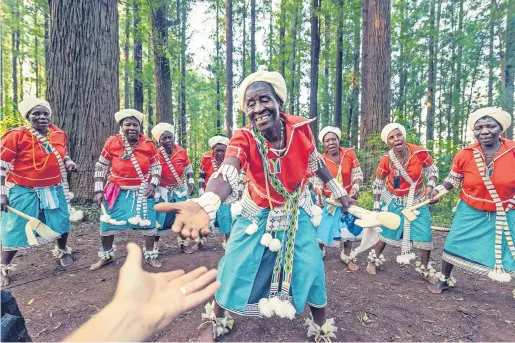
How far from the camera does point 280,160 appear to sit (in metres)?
2.44

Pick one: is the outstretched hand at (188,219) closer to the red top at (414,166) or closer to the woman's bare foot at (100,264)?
the woman's bare foot at (100,264)

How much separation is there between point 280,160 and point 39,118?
346 centimetres

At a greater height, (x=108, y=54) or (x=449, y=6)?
(x=449, y=6)

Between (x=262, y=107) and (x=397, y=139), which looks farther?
(x=397, y=139)

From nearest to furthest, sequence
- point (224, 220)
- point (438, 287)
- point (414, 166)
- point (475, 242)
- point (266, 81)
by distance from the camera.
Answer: point (266, 81) → point (475, 242) → point (438, 287) → point (414, 166) → point (224, 220)

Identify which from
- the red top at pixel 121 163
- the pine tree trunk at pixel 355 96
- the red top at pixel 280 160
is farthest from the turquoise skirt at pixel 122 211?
the pine tree trunk at pixel 355 96

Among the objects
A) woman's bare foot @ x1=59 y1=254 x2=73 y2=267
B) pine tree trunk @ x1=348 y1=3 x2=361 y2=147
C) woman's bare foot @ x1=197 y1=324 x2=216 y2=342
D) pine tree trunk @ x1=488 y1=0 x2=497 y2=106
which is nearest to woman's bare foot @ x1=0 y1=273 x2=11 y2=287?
woman's bare foot @ x1=59 y1=254 x2=73 y2=267

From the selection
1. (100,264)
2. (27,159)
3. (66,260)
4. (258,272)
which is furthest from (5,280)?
(258,272)

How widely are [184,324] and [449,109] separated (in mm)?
22394

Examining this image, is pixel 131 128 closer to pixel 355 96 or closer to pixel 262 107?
pixel 262 107

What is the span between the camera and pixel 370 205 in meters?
8.35

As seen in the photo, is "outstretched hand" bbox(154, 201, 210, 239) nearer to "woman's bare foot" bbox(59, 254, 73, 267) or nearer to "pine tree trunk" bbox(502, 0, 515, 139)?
"woman's bare foot" bbox(59, 254, 73, 267)

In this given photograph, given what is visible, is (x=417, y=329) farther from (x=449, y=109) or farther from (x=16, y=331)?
(x=449, y=109)

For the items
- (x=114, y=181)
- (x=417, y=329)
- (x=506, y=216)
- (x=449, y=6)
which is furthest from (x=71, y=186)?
(x=449, y=6)
